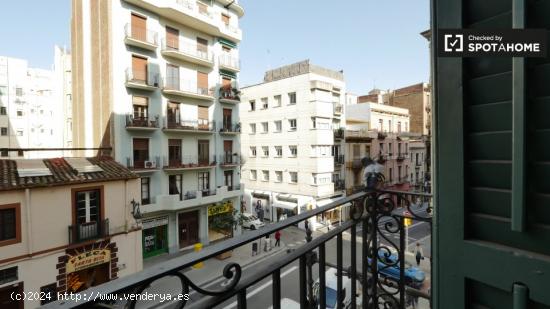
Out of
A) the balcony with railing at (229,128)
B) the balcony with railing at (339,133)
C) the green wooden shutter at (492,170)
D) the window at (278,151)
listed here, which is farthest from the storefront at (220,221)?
the green wooden shutter at (492,170)

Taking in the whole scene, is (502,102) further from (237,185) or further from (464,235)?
(237,185)

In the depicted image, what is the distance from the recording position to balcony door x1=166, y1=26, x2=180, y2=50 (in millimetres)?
16827

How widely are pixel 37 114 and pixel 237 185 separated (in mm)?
36132

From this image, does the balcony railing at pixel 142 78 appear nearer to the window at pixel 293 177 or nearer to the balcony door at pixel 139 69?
the balcony door at pixel 139 69

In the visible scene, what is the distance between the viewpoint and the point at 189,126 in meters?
17.0

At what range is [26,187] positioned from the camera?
941 centimetres

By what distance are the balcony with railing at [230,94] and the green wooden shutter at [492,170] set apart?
18.2 metres

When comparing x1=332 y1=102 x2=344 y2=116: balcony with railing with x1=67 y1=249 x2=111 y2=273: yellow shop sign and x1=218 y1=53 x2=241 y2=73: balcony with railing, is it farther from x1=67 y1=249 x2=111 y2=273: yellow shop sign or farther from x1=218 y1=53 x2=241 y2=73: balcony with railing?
x1=67 y1=249 x2=111 y2=273: yellow shop sign

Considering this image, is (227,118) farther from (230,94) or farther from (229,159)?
(229,159)

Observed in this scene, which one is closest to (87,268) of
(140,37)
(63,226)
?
(63,226)

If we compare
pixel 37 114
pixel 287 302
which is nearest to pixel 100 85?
pixel 287 302

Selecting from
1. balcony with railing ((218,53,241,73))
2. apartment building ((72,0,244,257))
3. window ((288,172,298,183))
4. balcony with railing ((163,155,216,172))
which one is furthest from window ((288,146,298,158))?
balcony with railing ((218,53,241,73))

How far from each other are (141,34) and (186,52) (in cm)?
255

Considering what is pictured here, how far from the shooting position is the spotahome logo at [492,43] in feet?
3.79
